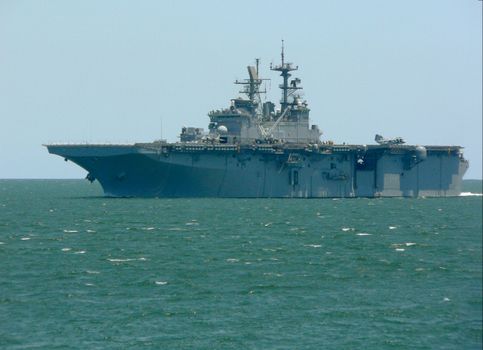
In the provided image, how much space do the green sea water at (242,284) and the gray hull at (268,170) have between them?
40.9ft

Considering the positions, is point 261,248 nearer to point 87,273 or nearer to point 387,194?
point 87,273

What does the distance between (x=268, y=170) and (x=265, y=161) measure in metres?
1.12

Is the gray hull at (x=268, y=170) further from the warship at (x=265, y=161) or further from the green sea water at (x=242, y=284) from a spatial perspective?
the green sea water at (x=242, y=284)

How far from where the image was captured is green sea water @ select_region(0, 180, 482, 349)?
23516 mm

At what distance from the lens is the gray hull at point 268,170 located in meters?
73.0

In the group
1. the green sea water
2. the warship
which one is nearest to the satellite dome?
the warship

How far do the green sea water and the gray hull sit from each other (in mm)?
12479

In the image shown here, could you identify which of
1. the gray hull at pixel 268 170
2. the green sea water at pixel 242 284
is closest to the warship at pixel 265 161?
the gray hull at pixel 268 170

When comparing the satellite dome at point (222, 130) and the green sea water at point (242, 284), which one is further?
the satellite dome at point (222, 130)

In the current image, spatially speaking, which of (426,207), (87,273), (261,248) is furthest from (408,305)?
(426,207)

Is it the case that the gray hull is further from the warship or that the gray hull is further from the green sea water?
the green sea water

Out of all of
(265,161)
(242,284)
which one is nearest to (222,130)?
(265,161)

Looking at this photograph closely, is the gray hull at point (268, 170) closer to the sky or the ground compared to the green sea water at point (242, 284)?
closer to the sky

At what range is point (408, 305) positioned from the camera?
90.2ft
